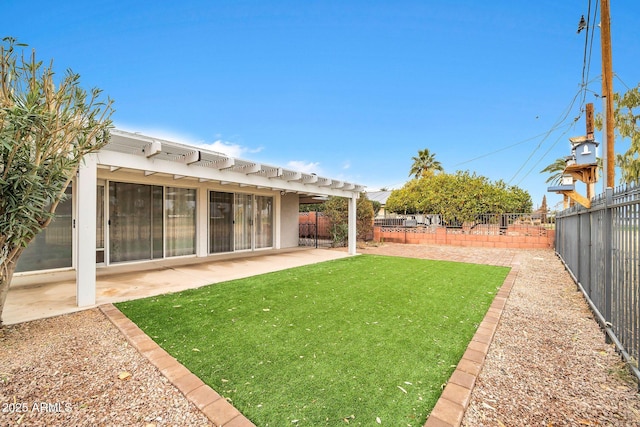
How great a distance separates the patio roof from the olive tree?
1.12m

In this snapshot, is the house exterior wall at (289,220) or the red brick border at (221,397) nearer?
the red brick border at (221,397)

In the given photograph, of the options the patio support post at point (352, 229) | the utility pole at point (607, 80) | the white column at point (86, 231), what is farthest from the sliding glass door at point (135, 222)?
the utility pole at point (607, 80)

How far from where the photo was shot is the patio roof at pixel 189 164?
537cm

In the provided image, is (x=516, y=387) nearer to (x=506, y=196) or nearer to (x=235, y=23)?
(x=235, y=23)

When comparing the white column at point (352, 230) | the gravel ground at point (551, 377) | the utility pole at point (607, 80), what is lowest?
the gravel ground at point (551, 377)

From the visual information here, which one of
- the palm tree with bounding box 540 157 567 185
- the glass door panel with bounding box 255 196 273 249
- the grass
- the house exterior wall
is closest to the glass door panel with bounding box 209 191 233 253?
the glass door panel with bounding box 255 196 273 249

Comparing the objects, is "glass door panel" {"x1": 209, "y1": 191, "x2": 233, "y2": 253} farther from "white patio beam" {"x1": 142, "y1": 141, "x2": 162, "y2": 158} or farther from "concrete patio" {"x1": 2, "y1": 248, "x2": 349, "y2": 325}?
"white patio beam" {"x1": 142, "y1": 141, "x2": 162, "y2": 158}

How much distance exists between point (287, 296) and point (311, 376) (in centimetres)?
283

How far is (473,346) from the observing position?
11.5ft

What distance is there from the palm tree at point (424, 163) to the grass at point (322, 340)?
2958cm

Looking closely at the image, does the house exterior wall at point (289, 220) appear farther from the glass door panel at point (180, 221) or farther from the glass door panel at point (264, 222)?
the glass door panel at point (180, 221)

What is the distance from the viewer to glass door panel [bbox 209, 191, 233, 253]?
408 inches

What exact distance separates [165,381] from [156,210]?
24.5ft

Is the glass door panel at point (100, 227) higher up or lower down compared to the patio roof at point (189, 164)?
lower down
